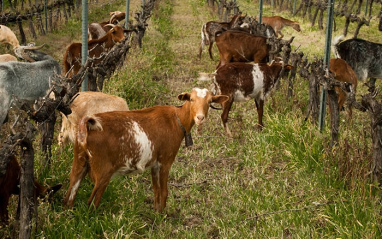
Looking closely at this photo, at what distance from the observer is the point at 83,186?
5.67 m

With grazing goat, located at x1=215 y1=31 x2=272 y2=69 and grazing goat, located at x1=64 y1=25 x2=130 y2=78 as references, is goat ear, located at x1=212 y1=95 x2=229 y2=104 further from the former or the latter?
grazing goat, located at x1=215 y1=31 x2=272 y2=69

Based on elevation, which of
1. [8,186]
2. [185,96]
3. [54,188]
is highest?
[185,96]

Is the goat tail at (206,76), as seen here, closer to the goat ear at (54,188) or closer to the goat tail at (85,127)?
the goat tail at (85,127)

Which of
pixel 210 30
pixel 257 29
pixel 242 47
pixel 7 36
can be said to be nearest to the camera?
pixel 242 47

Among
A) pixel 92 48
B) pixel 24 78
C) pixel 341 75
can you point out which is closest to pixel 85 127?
pixel 24 78

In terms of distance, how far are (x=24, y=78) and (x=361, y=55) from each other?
305 inches

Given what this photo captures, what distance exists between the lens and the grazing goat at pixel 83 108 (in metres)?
6.36

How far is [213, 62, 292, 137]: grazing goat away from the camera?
334 inches

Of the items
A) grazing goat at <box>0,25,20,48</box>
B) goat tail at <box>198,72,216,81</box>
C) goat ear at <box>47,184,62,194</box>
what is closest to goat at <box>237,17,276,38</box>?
goat tail at <box>198,72,216,81</box>

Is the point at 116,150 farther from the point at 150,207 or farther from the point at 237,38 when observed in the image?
the point at 237,38

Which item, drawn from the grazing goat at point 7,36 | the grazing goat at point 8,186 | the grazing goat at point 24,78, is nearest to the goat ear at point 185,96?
the grazing goat at point 8,186

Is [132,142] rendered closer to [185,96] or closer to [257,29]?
[185,96]

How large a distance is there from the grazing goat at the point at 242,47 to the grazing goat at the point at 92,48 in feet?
9.28

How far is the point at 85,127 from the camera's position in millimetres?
4867
